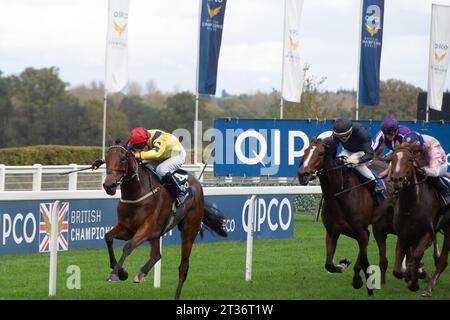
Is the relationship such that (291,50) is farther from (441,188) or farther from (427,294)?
(427,294)

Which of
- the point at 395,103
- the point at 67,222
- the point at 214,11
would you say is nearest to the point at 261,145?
the point at 214,11

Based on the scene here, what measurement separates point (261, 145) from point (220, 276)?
8.98 m

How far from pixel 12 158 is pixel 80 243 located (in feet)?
52.7

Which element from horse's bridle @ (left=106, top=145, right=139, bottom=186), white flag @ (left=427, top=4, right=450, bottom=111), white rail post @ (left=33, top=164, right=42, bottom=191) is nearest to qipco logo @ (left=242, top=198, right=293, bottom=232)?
white rail post @ (left=33, top=164, right=42, bottom=191)

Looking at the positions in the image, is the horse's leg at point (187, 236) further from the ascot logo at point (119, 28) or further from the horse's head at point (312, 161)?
the ascot logo at point (119, 28)

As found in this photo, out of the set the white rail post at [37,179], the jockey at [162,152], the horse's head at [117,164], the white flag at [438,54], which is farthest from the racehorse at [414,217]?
the white flag at [438,54]

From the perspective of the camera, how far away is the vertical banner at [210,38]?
73.4 feet

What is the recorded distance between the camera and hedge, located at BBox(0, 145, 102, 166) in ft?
92.9

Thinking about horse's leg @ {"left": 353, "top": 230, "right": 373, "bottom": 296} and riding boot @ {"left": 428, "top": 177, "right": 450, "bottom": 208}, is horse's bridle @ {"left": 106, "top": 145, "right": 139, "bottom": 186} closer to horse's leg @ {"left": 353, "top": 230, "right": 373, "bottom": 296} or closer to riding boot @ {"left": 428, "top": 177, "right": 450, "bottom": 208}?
horse's leg @ {"left": 353, "top": 230, "right": 373, "bottom": 296}

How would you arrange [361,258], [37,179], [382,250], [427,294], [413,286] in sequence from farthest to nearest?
[37,179]
[382,250]
[361,258]
[413,286]
[427,294]

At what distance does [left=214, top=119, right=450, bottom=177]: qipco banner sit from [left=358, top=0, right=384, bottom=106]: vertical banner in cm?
507

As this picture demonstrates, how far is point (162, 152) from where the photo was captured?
9023 mm
